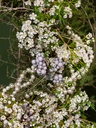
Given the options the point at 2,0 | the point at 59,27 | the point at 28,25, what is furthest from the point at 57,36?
the point at 2,0

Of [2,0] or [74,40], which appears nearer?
[74,40]

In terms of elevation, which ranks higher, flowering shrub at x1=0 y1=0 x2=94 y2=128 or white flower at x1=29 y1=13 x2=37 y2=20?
white flower at x1=29 y1=13 x2=37 y2=20

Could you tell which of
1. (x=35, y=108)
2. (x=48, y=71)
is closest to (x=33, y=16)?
(x=48, y=71)

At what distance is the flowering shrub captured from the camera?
4.70 feet

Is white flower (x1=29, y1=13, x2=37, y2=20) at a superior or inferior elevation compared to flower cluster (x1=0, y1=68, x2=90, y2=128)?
superior

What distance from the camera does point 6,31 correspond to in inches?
67.9

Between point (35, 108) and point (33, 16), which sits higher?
point (33, 16)

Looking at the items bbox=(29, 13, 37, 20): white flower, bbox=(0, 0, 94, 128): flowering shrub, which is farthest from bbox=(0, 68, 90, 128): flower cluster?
bbox=(29, 13, 37, 20): white flower

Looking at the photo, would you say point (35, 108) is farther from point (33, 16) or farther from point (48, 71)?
point (33, 16)

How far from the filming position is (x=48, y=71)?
1.47 m

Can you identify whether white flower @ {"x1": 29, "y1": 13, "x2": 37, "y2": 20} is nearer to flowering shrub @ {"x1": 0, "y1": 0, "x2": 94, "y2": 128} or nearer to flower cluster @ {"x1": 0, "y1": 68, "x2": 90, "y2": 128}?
flowering shrub @ {"x1": 0, "y1": 0, "x2": 94, "y2": 128}

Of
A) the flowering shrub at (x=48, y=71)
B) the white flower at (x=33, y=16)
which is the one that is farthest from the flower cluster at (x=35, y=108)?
the white flower at (x=33, y=16)

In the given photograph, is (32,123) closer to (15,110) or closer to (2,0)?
(15,110)

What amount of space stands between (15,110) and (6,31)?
0.43m
